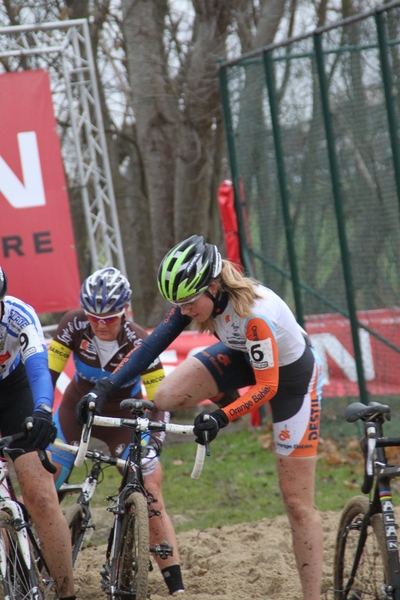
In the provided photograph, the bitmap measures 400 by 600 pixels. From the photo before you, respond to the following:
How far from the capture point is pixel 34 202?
897 centimetres

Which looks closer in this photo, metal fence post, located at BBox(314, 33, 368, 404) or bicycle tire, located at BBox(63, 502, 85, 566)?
bicycle tire, located at BBox(63, 502, 85, 566)

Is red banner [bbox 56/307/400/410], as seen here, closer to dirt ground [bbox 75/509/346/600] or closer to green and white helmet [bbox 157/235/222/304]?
dirt ground [bbox 75/509/346/600]

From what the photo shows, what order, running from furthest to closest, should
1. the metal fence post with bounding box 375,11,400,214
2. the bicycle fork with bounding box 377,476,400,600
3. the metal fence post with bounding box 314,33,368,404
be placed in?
the metal fence post with bounding box 314,33,368,404 < the metal fence post with bounding box 375,11,400,214 < the bicycle fork with bounding box 377,476,400,600

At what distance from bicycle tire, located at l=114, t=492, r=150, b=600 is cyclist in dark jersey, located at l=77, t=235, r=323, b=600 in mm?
582

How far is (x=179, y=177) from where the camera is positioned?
11727mm

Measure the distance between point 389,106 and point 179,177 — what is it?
5.17 metres

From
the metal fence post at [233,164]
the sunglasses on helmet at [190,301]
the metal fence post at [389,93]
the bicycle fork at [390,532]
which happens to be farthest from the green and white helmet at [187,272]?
the metal fence post at [233,164]

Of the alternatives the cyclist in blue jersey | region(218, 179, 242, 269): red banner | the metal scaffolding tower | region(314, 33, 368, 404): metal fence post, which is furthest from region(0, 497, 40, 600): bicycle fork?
region(218, 179, 242, 269): red banner

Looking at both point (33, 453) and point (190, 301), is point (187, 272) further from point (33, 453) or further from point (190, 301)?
point (33, 453)

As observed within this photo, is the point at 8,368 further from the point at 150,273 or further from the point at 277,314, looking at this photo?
the point at 150,273

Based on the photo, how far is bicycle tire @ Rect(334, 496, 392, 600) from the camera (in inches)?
144

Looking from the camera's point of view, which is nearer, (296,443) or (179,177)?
(296,443)

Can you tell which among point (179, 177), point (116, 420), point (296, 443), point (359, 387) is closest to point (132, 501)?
point (116, 420)

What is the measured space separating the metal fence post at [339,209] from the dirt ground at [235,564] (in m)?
1.82
